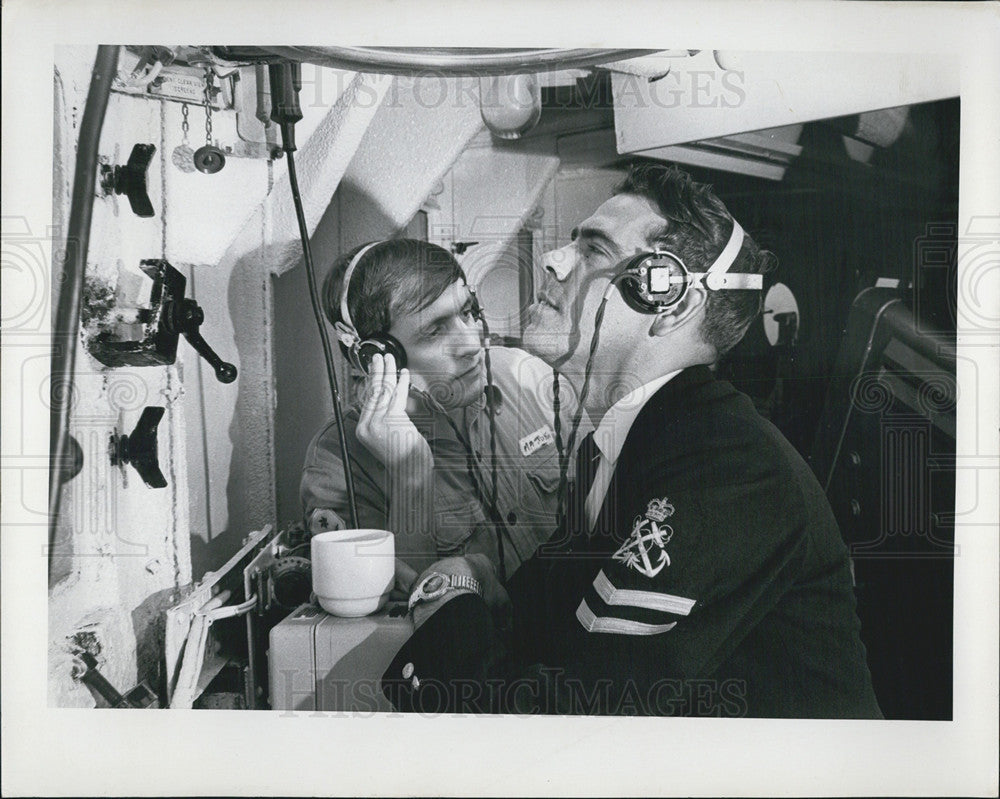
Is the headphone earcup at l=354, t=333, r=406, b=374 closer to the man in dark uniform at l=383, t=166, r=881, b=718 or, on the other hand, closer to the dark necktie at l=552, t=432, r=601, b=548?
the man in dark uniform at l=383, t=166, r=881, b=718

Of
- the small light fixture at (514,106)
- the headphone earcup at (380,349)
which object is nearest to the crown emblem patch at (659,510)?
the headphone earcup at (380,349)

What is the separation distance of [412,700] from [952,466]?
41.5 inches

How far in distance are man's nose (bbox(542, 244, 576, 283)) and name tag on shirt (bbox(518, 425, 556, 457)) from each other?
268 mm

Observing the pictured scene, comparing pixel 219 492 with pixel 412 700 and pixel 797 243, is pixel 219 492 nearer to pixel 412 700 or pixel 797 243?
pixel 412 700

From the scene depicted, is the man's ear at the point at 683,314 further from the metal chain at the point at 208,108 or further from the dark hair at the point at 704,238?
the metal chain at the point at 208,108

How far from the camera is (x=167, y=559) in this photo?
1.63 metres

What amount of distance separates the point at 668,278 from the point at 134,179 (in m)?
0.96

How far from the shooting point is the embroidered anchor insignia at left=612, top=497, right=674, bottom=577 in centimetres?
154

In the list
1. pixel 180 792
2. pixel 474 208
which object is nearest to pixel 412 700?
pixel 180 792

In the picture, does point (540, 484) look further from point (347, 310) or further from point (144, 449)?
point (144, 449)

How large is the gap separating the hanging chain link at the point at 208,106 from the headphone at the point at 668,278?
2.50 ft

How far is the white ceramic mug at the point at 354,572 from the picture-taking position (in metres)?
1.58

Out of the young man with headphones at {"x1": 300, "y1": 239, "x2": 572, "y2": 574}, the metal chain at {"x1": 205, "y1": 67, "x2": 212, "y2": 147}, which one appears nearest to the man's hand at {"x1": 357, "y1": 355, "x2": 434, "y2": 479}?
the young man with headphones at {"x1": 300, "y1": 239, "x2": 572, "y2": 574}

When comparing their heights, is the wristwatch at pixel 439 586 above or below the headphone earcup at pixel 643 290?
below
